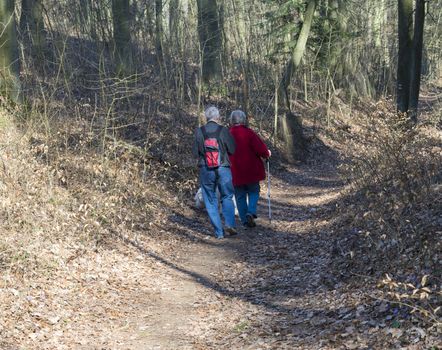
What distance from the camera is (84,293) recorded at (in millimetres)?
7406

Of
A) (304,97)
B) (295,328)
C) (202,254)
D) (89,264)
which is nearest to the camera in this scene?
(295,328)

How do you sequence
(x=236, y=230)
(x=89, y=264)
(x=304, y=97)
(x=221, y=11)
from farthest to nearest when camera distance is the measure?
(x=304, y=97) → (x=221, y=11) → (x=236, y=230) → (x=89, y=264)

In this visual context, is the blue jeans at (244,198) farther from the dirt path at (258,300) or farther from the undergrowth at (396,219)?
the undergrowth at (396,219)

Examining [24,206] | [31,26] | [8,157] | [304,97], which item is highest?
[31,26]

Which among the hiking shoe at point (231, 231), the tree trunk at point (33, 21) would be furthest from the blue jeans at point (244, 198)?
the tree trunk at point (33, 21)

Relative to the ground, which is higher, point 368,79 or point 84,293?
point 368,79

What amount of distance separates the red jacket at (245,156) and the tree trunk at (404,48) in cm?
556

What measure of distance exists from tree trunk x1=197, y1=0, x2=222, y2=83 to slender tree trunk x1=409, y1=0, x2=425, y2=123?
573 centimetres

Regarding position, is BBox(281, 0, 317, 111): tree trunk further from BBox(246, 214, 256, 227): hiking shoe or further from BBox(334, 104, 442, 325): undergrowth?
BBox(246, 214, 256, 227): hiking shoe

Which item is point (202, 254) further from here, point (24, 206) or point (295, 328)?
point (295, 328)

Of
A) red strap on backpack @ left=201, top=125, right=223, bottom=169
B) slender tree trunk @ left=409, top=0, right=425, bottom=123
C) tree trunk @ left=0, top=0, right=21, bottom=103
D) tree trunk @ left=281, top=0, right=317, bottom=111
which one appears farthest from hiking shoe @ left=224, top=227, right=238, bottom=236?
tree trunk @ left=281, top=0, right=317, bottom=111

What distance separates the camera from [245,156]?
11.1 m

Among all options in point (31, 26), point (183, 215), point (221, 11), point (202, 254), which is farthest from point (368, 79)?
point (202, 254)

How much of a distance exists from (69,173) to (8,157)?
118cm
